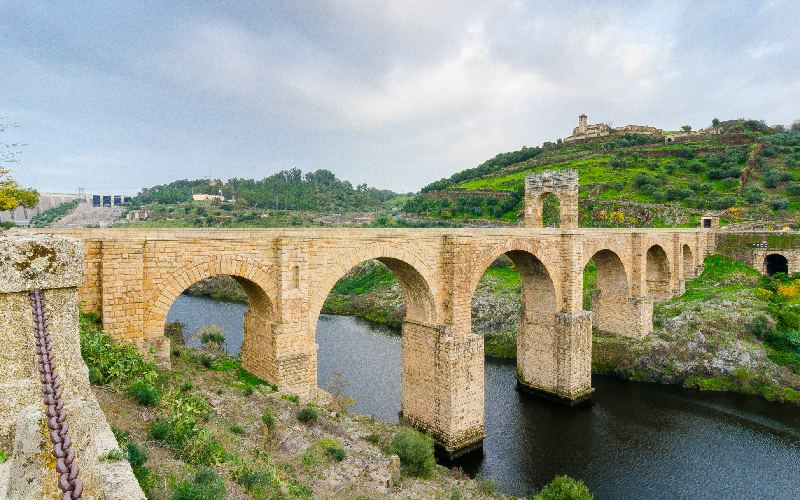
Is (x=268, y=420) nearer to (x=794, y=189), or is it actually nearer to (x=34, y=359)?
(x=34, y=359)

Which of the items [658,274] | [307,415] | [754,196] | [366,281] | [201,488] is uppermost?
[754,196]

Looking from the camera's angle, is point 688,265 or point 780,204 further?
point 780,204

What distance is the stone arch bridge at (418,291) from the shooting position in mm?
9875

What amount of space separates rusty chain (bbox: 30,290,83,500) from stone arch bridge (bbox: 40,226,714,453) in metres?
7.53

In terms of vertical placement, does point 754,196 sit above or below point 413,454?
above

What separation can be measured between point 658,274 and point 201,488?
3052 cm

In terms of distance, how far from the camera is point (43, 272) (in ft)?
9.51

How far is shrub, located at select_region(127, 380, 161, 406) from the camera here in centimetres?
828

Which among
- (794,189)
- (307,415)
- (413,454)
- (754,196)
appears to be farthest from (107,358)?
(794,189)

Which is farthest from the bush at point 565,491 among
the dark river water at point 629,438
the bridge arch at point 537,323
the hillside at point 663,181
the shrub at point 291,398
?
the hillside at point 663,181

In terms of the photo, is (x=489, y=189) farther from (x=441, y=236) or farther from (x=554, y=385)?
(x=441, y=236)

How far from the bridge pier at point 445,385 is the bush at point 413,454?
9.09 ft

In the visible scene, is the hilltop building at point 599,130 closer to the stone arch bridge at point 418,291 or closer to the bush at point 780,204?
the bush at point 780,204

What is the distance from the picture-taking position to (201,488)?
211 inches
